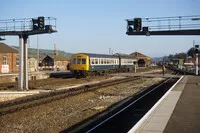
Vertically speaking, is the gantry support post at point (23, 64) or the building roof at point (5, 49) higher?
the building roof at point (5, 49)

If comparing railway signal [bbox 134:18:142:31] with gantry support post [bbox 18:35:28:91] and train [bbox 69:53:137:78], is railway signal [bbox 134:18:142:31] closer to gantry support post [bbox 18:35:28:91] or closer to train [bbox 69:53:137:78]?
gantry support post [bbox 18:35:28:91]

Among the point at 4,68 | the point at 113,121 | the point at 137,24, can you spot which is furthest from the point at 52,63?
the point at 113,121

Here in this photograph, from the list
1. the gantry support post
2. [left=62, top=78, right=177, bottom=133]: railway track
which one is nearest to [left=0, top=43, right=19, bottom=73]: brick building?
the gantry support post

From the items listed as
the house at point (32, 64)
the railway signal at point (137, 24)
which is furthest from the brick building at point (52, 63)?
the railway signal at point (137, 24)

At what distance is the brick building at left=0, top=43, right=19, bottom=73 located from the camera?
4547 centimetres

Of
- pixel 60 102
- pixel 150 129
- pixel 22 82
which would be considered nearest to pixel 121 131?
pixel 150 129

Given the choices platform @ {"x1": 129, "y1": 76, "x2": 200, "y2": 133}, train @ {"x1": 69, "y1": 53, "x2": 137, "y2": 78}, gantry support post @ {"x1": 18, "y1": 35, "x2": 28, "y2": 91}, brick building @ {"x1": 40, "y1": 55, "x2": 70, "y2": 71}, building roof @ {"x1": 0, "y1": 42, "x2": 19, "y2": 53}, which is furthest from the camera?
brick building @ {"x1": 40, "y1": 55, "x2": 70, "y2": 71}

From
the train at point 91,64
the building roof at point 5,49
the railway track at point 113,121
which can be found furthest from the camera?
the building roof at point 5,49

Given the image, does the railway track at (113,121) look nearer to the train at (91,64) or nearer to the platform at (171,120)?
the platform at (171,120)

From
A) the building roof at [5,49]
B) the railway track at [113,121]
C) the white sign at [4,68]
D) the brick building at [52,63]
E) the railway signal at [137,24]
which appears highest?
the railway signal at [137,24]

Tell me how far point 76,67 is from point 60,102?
22.0 m

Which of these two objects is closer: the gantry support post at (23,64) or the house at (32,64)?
the gantry support post at (23,64)

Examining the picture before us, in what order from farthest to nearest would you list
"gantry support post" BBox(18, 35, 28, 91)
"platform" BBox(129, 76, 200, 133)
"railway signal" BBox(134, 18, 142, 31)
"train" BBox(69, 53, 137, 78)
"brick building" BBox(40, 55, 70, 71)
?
"brick building" BBox(40, 55, 70, 71), "train" BBox(69, 53, 137, 78), "railway signal" BBox(134, 18, 142, 31), "gantry support post" BBox(18, 35, 28, 91), "platform" BBox(129, 76, 200, 133)

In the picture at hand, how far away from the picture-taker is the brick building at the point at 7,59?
4547 centimetres
